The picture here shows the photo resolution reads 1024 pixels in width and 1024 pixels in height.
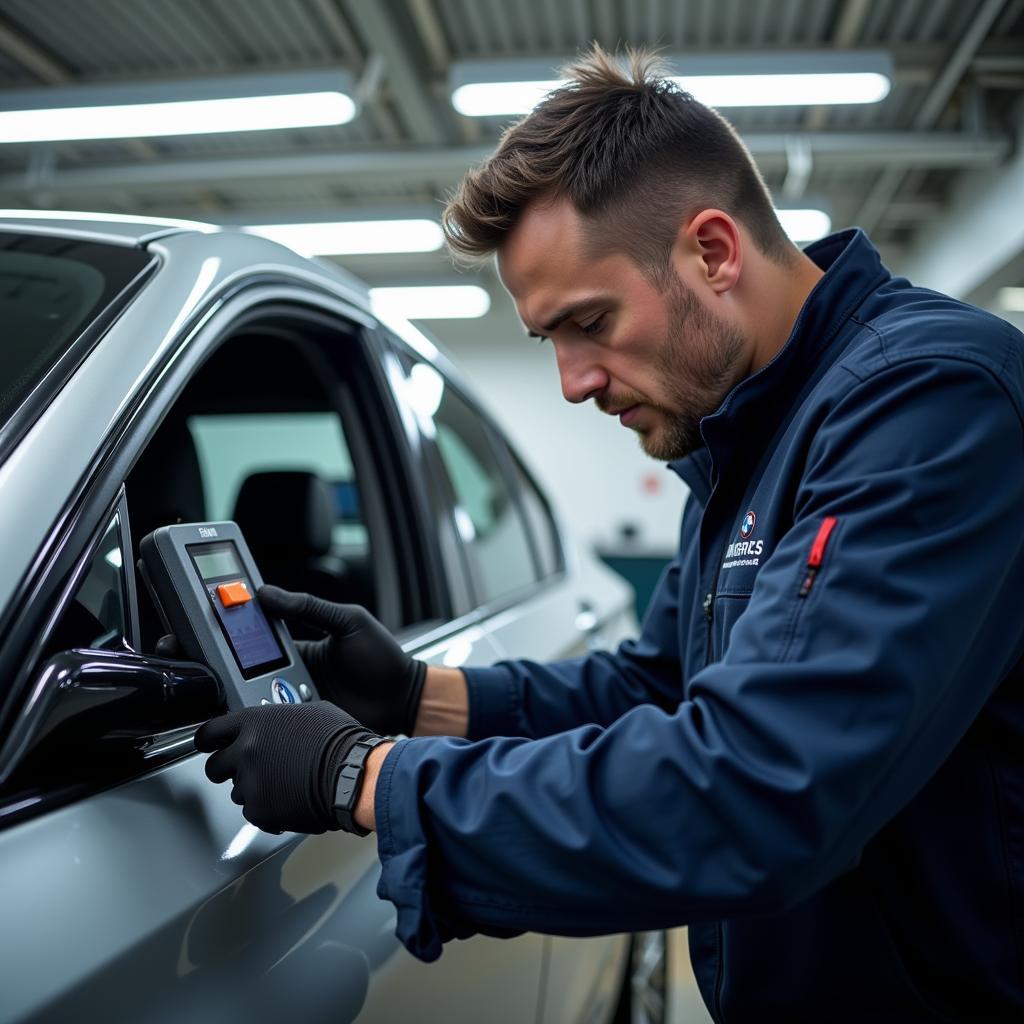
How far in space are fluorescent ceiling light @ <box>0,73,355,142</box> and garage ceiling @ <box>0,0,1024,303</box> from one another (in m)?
0.41

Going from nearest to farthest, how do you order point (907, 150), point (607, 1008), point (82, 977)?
point (82, 977) < point (607, 1008) < point (907, 150)

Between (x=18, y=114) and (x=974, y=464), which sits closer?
(x=974, y=464)

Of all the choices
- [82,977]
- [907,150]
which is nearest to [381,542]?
[82,977]

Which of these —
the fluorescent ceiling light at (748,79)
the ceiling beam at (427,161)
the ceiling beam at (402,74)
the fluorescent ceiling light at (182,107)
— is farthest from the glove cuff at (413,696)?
the ceiling beam at (427,161)

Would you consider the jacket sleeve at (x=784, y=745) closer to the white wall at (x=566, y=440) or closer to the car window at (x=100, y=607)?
the car window at (x=100, y=607)

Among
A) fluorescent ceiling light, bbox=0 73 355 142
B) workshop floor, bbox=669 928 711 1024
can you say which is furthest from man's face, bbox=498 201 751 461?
fluorescent ceiling light, bbox=0 73 355 142

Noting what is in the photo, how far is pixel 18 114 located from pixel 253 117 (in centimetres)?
121

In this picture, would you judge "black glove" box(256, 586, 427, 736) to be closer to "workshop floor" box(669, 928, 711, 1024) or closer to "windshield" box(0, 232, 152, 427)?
"windshield" box(0, 232, 152, 427)

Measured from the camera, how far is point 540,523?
2.71m

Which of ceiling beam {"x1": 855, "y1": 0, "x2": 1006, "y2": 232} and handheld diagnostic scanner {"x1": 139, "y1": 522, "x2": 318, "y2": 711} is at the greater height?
ceiling beam {"x1": 855, "y1": 0, "x2": 1006, "y2": 232}

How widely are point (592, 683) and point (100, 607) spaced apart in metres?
0.82

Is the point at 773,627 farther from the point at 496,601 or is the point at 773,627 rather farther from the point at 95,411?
the point at 496,601

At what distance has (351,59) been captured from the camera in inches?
195

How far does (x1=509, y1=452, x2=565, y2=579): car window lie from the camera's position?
2.58 m
